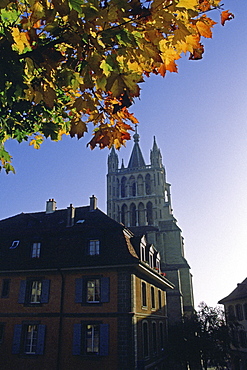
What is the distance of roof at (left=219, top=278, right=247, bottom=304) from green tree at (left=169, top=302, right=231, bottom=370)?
265 inches

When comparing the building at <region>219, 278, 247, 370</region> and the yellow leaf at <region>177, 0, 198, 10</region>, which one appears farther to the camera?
the building at <region>219, 278, 247, 370</region>

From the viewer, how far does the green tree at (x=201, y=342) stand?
22578 millimetres

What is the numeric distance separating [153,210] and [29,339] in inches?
1560

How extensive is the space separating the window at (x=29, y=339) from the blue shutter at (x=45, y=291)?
1.31 meters

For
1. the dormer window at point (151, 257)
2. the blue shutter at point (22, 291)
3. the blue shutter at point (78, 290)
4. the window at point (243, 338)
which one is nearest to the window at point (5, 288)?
the blue shutter at point (22, 291)

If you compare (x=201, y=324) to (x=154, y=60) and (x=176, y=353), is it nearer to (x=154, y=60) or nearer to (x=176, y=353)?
(x=176, y=353)

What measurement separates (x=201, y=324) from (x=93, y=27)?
86.4ft

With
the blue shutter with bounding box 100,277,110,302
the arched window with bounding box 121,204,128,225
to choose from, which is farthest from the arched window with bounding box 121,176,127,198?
the blue shutter with bounding box 100,277,110,302

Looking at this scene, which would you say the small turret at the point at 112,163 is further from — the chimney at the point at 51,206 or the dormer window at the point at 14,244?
the dormer window at the point at 14,244

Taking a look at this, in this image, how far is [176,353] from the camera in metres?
22.7

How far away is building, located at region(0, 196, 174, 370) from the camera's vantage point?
1608cm

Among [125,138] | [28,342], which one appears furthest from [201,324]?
[125,138]

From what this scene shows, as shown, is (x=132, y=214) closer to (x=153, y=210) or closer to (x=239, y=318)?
(x=153, y=210)

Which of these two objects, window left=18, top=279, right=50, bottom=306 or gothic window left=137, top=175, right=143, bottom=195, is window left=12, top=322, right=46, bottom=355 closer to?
window left=18, top=279, right=50, bottom=306
